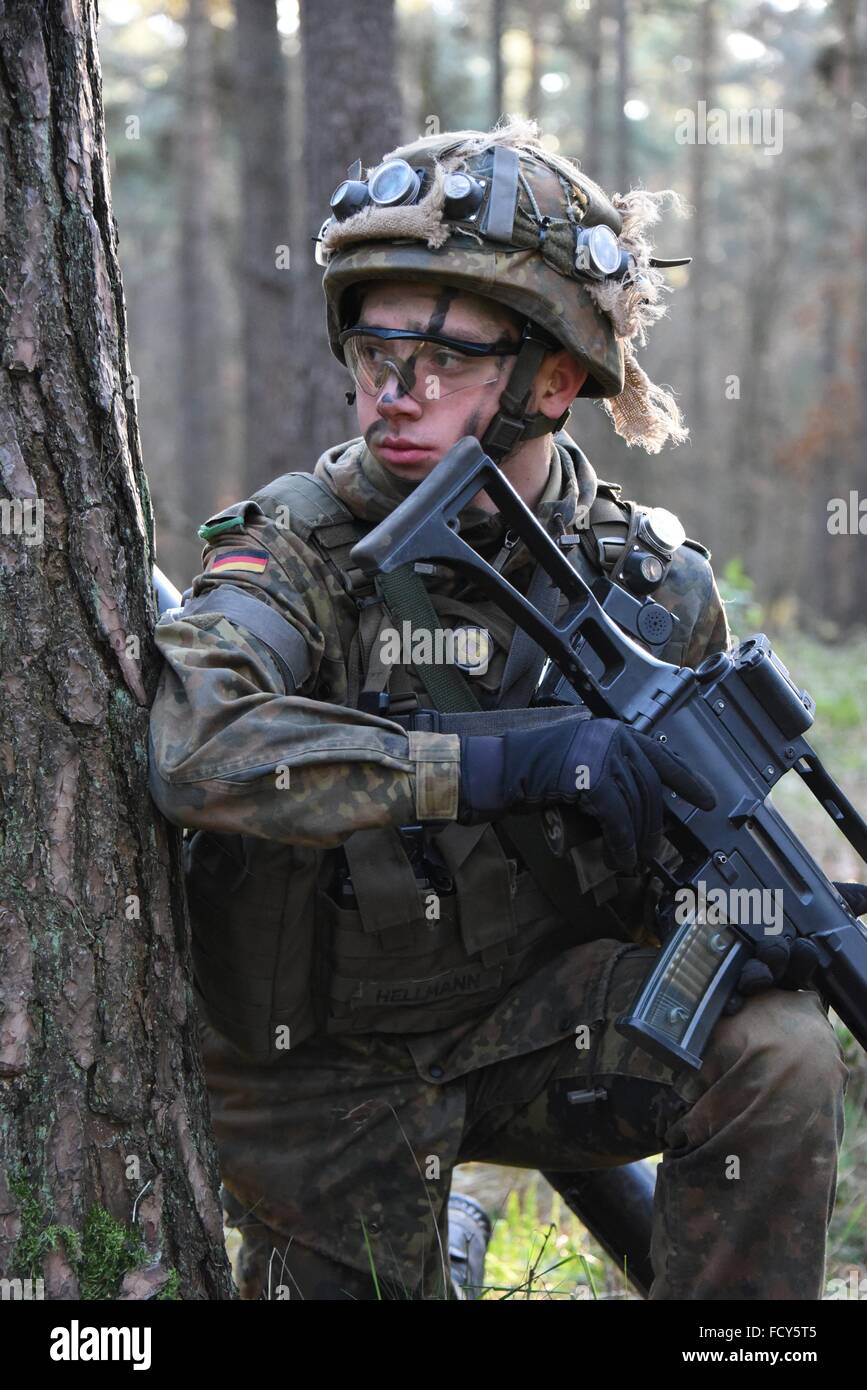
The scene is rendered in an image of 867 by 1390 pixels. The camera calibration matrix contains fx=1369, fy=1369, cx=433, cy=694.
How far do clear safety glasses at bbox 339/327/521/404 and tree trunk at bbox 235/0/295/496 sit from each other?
6.95m

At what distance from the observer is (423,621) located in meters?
2.72

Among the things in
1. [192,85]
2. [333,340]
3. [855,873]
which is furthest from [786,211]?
[333,340]

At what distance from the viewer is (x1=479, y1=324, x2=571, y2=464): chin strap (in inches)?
114

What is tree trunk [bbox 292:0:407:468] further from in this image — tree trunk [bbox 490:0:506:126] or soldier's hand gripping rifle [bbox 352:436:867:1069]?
tree trunk [bbox 490:0:506:126]

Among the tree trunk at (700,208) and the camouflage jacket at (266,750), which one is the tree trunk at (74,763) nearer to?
the camouflage jacket at (266,750)

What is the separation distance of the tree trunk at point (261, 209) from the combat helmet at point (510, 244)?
22.2 feet

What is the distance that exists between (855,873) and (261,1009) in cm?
339

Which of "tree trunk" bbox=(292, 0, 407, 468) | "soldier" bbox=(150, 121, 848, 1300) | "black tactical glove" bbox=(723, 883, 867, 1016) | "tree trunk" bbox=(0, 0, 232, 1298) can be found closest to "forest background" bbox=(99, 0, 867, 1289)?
"tree trunk" bbox=(292, 0, 407, 468)

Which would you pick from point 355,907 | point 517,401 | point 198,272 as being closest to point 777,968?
point 355,907

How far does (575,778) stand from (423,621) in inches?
22.2

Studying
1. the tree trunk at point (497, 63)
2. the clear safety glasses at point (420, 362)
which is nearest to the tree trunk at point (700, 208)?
the tree trunk at point (497, 63)

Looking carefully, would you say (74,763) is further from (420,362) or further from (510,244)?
(510,244)
